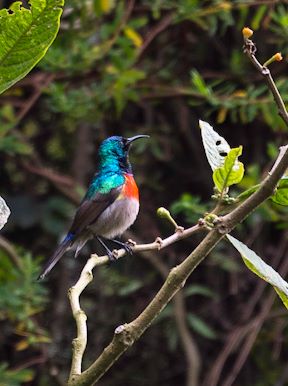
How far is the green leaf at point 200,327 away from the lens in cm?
366

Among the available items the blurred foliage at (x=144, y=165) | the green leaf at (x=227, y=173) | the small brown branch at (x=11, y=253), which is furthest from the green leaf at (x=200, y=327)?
the green leaf at (x=227, y=173)

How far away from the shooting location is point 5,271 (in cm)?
311

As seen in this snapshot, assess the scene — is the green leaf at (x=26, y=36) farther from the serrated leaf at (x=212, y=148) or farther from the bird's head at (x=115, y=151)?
the bird's head at (x=115, y=151)

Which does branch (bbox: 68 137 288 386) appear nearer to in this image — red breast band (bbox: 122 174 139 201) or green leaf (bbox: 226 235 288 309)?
green leaf (bbox: 226 235 288 309)

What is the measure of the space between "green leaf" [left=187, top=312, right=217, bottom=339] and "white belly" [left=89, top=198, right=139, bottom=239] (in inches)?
30.6

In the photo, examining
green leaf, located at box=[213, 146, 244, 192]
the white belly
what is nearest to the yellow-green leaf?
the white belly

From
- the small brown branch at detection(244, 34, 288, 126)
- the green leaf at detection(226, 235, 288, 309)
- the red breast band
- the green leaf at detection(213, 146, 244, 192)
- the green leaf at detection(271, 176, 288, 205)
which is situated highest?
the small brown branch at detection(244, 34, 288, 126)

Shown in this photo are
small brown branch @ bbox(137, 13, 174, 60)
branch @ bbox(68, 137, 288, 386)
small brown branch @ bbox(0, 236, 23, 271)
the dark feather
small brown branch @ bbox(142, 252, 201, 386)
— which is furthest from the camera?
small brown branch @ bbox(142, 252, 201, 386)

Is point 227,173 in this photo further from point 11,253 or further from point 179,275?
point 11,253

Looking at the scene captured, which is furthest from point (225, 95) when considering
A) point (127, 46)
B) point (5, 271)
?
point (5, 271)

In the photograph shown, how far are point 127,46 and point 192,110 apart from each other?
2.44 feet

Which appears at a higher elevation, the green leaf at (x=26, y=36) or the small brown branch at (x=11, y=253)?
the green leaf at (x=26, y=36)

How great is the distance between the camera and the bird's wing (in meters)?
3.08

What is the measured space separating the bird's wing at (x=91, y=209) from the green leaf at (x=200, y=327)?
84 centimetres
